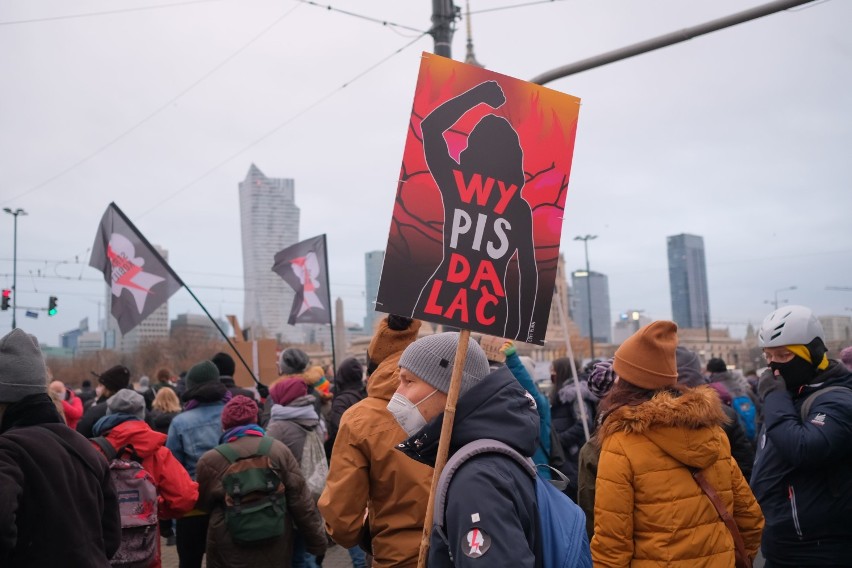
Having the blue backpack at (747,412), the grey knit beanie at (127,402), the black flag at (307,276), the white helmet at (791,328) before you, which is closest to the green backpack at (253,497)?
the grey knit beanie at (127,402)

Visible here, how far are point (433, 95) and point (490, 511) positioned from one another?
164cm

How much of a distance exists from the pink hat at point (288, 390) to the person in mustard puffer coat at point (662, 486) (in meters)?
3.70

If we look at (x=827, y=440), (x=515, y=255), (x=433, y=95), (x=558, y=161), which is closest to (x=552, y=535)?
(x=515, y=255)

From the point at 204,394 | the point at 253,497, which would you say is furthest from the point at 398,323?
the point at 204,394

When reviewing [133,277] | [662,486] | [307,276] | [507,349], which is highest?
[307,276]

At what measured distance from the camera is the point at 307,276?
12.4 metres

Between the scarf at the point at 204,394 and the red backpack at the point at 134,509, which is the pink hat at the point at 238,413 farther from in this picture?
the scarf at the point at 204,394

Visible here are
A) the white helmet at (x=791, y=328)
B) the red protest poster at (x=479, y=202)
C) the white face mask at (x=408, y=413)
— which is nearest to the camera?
the white face mask at (x=408, y=413)

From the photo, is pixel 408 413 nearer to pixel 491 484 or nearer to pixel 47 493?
pixel 491 484

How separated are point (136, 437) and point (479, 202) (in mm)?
3109

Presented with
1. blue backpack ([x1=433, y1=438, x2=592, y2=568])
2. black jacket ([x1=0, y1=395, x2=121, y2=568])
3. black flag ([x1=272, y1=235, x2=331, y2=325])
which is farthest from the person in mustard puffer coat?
black flag ([x1=272, y1=235, x2=331, y2=325])

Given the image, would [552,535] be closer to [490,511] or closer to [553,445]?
[490,511]

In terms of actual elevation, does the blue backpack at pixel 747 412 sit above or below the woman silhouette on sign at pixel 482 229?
below

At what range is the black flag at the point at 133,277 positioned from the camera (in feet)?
29.1
